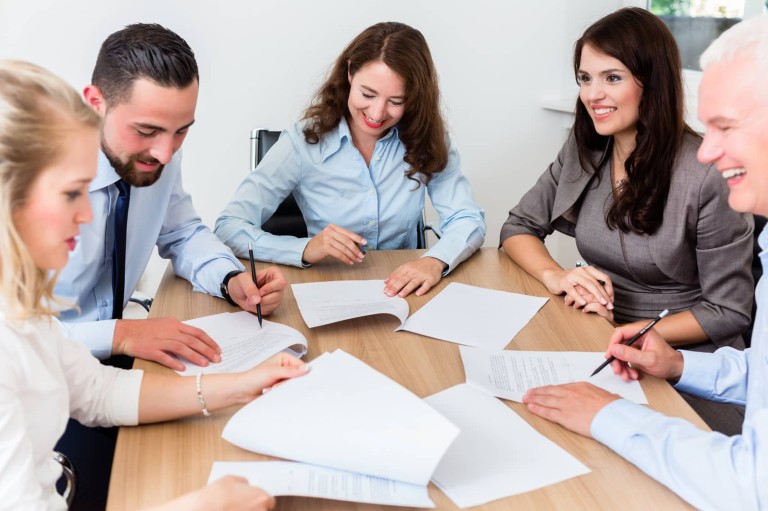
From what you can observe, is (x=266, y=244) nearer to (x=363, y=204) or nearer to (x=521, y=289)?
(x=363, y=204)

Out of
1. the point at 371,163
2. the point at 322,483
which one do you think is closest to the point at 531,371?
the point at 322,483

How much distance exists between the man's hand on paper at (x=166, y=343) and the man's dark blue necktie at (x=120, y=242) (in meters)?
0.31

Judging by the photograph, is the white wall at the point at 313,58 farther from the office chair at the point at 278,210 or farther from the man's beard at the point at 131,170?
the man's beard at the point at 131,170

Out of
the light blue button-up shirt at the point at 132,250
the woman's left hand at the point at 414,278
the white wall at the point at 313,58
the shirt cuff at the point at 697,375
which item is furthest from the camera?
the white wall at the point at 313,58

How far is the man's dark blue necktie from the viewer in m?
1.63

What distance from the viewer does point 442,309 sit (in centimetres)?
158

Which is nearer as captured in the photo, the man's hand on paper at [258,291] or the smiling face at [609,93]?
the man's hand on paper at [258,291]

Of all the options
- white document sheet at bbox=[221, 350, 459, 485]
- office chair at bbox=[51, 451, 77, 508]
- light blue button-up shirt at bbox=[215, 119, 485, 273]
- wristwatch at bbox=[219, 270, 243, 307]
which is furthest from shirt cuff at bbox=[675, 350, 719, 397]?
office chair at bbox=[51, 451, 77, 508]

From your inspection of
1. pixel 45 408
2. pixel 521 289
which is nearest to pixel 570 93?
pixel 521 289

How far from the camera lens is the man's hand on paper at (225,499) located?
832 millimetres

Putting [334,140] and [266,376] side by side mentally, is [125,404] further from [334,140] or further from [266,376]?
[334,140]

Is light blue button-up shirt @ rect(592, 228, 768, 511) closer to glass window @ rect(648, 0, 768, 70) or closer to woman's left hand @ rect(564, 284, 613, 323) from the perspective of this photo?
woman's left hand @ rect(564, 284, 613, 323)

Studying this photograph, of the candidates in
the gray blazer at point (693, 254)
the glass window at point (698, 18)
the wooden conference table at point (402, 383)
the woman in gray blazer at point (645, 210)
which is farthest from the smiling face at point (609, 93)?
the glass window at point (698, 18)

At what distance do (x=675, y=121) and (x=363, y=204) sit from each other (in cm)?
88
